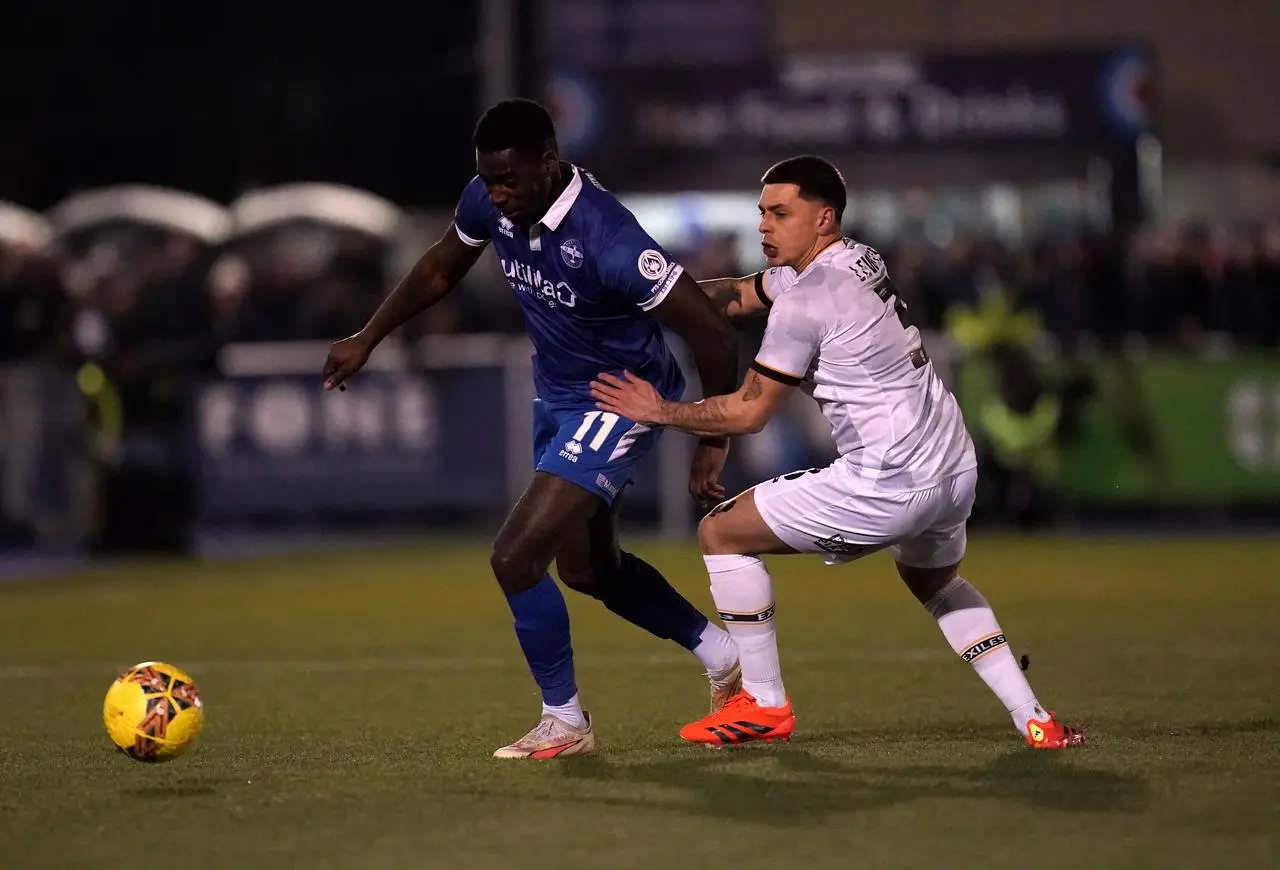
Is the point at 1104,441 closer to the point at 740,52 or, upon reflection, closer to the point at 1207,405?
the point at 1207,405

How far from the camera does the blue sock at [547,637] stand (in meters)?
7.04

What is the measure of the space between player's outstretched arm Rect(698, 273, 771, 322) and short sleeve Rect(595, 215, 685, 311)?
0.26 metres

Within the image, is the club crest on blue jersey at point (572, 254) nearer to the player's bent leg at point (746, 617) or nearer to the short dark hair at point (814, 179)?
the short dark hair at point (814, 179)

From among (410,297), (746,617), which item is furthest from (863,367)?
(410,297)

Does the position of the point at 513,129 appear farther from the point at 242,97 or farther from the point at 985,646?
the point at 242,97

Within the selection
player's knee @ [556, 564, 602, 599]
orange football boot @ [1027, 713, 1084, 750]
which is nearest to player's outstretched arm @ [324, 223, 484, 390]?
player's knee @ [556, 564, 602, 599]

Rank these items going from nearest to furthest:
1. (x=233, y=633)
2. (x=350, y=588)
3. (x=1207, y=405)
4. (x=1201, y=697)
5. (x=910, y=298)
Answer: (x=1201, y=697)
(x=233, y=633)
(x=350, y=588)
(x=1207, y=405)
(x=910, y=298)

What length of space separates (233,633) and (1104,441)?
801 centimetres

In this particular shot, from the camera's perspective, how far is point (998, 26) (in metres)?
23.5

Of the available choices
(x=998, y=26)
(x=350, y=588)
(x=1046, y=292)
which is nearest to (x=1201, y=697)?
(x=350, y=588)

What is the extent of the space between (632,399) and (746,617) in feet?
2.89

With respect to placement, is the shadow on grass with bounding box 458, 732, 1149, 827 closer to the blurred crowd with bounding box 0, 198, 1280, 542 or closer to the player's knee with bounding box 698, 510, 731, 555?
the player's knee with bounding box 698, 510, 731, 555

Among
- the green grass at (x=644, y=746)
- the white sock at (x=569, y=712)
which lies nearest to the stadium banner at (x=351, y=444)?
the green grass at (x=644, y=746)

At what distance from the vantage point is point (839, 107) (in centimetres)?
2144
